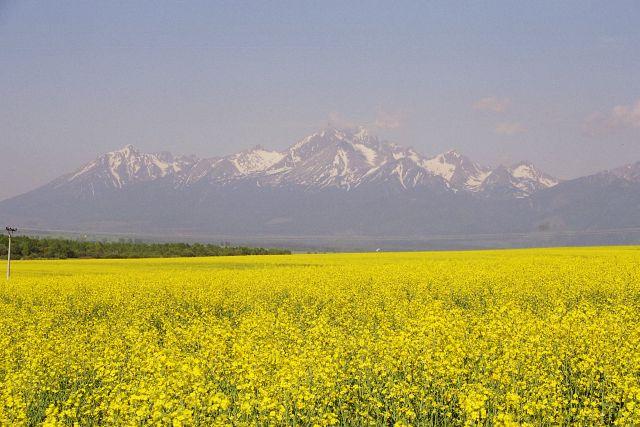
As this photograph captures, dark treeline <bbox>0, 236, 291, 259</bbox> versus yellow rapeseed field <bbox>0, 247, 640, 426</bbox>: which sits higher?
dark treeline <bbox>0, 236, 291, 259</bbox>

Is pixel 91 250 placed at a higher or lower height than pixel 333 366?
higher

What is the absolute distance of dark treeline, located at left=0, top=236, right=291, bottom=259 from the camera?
71.1 metres

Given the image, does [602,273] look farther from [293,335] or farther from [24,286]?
[24,286]

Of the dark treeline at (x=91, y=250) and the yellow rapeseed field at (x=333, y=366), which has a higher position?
the dark treeline at (x=91, y=250)

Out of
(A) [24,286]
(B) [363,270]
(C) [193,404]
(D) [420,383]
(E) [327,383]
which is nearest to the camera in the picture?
(C) [193,404]

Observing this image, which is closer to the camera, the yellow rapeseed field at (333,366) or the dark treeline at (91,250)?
the yellow rapeseed field at (333,366)

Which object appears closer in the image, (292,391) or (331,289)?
(292,391)

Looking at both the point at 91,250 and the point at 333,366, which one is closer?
the point at 333,366

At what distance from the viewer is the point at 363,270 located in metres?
35.0

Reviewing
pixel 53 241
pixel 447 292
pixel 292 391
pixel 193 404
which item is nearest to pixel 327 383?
pixel 292 391

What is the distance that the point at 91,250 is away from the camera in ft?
254

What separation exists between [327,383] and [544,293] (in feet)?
56.0

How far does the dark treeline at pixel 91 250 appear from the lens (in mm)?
71125

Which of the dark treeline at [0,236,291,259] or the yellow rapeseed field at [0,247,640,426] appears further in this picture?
the dark treeline at [0,236,291,259]
